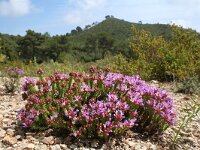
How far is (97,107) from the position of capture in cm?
482

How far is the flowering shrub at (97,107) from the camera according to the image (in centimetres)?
478

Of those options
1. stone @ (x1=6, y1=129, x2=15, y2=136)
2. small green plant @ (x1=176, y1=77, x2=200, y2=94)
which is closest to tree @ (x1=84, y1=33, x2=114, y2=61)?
small green plant @ (x1=176, y1=77, x2=200, y2=94)

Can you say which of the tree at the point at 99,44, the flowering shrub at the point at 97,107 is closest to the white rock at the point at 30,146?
the flowering shrub at the point at 97,107

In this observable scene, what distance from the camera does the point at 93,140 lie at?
4875mm

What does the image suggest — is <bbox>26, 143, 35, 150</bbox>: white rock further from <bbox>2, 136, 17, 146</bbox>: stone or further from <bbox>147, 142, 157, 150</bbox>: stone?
<bbox>147, 142, 157, 150</bbox>: stone

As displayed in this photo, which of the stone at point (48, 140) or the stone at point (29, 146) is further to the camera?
the stone at point (48, 140)

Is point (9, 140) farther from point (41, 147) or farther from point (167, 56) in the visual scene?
point (167, 56)

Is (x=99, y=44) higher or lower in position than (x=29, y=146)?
higher

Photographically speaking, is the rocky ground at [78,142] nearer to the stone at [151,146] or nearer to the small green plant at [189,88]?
the stone at [151,146]

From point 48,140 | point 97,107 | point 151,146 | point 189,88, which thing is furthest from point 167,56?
point 48,140

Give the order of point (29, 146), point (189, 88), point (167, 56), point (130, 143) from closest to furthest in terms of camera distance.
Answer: point (29, 146)
point (130, 143)
point (189, 88)
point (167, 56)

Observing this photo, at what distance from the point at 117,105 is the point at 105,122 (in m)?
0.28

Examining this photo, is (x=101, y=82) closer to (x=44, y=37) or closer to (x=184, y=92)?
(x=184, y=92)

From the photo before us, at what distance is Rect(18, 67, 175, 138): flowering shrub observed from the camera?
478cm
